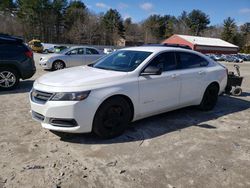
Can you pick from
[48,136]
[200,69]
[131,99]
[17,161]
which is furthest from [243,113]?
[17,161]

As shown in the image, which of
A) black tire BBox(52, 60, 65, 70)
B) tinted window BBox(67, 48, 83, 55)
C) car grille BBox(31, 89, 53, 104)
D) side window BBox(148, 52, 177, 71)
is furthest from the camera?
tinted window BBox(67, 48, 83, 55)

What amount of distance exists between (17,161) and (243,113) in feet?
17.7

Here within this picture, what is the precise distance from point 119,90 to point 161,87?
3.41 feet

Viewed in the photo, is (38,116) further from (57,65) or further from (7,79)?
(57,65)

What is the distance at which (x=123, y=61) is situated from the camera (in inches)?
197

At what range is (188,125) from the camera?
5195 millimetres

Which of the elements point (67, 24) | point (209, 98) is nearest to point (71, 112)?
point (209, 98)

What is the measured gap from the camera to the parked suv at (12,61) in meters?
7.66

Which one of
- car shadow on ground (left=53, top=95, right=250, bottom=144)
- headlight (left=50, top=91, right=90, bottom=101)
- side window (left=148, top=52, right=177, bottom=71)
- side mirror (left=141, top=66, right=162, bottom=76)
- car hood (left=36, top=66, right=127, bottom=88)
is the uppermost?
side window (left=148, top=52, right=177, bottom=71)

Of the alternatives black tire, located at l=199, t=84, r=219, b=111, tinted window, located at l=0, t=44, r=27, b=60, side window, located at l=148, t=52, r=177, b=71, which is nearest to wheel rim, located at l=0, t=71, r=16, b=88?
tinted window, located at l=0, t=44, r=27, b=60

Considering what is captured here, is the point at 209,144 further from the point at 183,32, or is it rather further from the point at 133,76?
the point at 183,32

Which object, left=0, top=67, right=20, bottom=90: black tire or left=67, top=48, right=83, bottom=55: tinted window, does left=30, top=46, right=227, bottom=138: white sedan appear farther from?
left=67, top=48, right=83, bottom=55: tinted window

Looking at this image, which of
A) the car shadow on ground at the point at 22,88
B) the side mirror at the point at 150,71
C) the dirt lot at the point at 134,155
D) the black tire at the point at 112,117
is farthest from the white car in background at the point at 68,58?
the black tire at the point at 112,117

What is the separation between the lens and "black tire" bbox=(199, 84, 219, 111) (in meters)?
6.13
